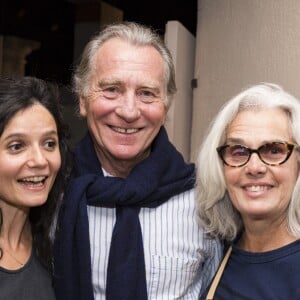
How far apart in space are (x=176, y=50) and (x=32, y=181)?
118 centimetres

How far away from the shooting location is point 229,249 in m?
1.94

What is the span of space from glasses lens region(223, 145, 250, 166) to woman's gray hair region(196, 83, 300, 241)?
52 millimetres

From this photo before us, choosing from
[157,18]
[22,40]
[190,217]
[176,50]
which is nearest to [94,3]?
[22,40]

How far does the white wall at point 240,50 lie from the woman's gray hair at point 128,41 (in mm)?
552

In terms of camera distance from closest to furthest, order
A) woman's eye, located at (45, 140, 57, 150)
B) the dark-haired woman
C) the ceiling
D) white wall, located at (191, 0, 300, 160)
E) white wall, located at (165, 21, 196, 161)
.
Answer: the dark-haired woman
woman's eye, located at (45, 140, 57, 150)
white wall, located at (191, 0, 300, 160)
white wall, located at (165, 21, 196, 161)
the ceiling

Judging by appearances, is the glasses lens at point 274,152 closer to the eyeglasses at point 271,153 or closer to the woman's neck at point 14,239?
the eyeglasses at point 271,153

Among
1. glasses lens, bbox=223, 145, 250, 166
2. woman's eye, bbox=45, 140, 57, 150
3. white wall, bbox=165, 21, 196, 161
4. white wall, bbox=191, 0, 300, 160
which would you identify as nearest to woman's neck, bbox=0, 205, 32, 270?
woman's eye, bbox=45, 140, 57, 150

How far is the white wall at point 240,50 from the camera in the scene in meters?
2.40

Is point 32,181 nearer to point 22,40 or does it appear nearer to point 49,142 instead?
point 49,142

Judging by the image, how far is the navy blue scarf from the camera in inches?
73.7

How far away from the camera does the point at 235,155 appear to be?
1.80m

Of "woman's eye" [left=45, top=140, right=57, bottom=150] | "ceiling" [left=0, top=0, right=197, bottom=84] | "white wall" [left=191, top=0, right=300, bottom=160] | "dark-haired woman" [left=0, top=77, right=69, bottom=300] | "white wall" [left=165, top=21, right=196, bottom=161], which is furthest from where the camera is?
"ceiling" [left=0, top=0, right=197, bottom=84]

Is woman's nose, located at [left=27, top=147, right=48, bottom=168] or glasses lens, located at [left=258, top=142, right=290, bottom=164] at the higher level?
glasses lens, located at [left=258, top=142, right=290, bottom=164]

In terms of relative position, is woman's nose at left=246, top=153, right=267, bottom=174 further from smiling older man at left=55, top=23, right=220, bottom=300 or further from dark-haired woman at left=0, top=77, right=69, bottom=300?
dark-haired woman at left=0, top=77, right=69, bottom=300
